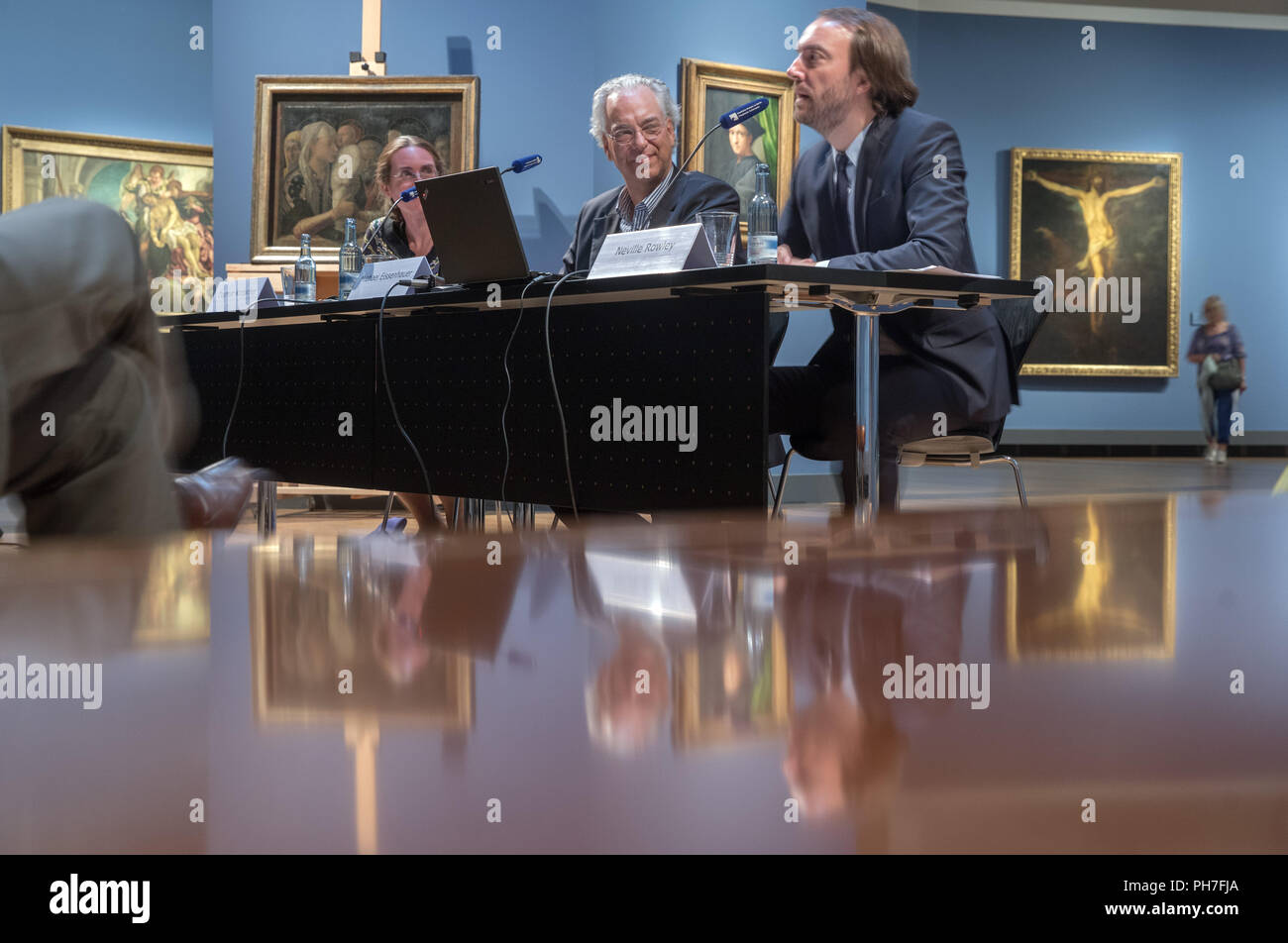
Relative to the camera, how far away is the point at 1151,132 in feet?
28.8

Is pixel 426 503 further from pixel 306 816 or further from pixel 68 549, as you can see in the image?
pixel 306 816

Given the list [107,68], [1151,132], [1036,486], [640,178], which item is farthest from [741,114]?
[1151,132]

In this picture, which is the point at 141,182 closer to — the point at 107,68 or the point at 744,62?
the point at 107,68

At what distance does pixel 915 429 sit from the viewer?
8.16 ft

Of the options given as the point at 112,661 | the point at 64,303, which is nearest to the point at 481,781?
the point at 112,661

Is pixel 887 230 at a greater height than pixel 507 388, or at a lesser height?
greater

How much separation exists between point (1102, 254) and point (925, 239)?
7.14 m

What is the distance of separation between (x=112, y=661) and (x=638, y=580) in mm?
703

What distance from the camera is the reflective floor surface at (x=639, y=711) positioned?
0.53m

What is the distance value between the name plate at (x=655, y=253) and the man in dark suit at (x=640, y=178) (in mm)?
907

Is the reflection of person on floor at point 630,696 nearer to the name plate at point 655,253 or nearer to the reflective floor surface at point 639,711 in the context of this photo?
the reflective floor surface at point 639,711

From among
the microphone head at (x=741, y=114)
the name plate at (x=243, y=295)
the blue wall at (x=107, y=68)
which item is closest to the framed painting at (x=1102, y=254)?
the blue wall at (x=107, y=68)

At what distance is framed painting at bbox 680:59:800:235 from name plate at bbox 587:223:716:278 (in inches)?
115
